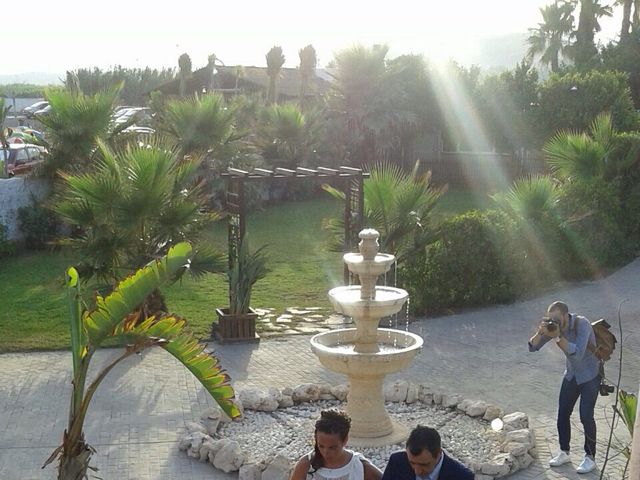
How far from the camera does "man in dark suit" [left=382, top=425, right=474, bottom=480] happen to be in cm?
451

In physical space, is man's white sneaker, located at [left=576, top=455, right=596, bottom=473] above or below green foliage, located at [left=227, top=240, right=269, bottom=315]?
below

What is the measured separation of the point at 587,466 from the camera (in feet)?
25.6

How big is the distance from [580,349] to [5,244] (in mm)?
14467

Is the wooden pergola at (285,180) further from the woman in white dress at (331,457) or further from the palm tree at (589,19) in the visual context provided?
the palm tree at (589,19)

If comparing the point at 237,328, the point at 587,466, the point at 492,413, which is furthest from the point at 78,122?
the point at 587,466

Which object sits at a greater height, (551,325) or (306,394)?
(551,325)

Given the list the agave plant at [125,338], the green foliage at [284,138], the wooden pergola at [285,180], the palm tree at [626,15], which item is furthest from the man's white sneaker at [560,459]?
the palm tree at [626,15]

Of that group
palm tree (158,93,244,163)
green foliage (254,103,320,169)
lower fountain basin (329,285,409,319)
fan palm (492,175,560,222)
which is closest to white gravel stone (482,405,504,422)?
lower fountain basin (329,285,409,319)

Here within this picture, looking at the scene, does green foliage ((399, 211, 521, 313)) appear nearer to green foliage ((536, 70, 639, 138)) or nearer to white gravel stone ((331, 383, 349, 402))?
white gravel stone ((331, 383, 349, 402))

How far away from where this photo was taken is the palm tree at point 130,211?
11.8 metres

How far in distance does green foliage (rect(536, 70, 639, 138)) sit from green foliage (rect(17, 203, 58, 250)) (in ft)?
54.2

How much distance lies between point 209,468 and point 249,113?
65.9ft

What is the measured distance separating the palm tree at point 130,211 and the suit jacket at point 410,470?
7.73 metres

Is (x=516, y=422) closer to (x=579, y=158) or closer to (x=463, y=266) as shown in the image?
(x=463, y=266)
